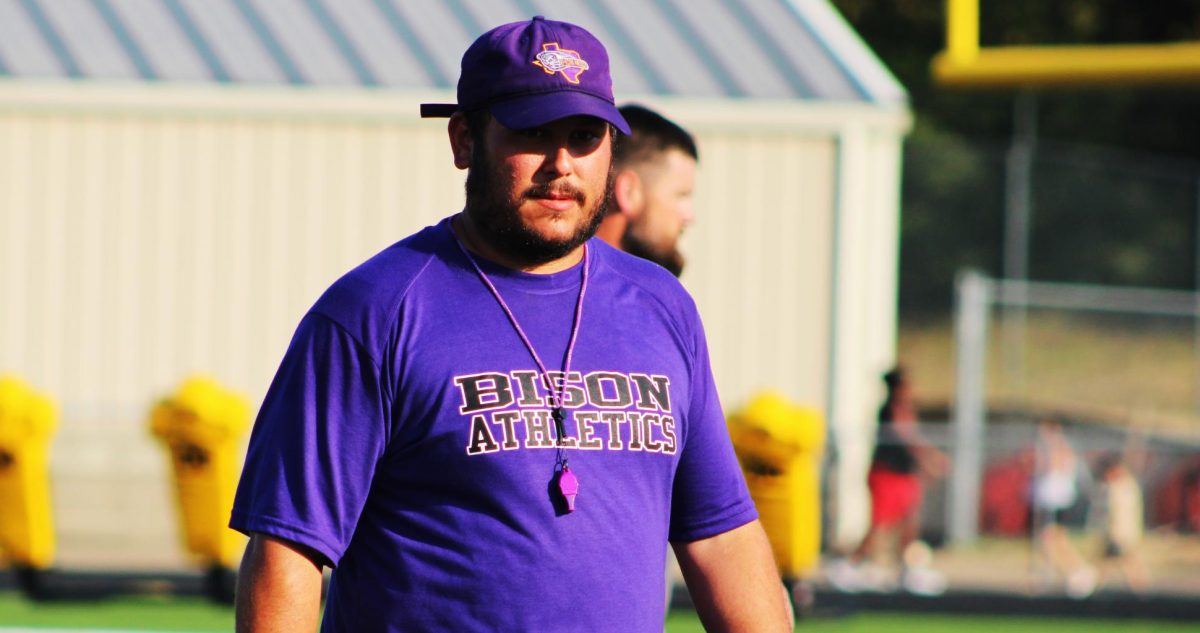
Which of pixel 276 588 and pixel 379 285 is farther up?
pixel 379 285

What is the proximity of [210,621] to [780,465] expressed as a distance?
329 cm

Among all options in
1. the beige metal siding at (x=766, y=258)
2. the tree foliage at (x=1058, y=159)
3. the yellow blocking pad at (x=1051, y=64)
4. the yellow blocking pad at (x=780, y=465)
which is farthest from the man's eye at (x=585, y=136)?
the tree foliage at (x=1058, y=159)

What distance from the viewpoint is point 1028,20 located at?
34.8 meters

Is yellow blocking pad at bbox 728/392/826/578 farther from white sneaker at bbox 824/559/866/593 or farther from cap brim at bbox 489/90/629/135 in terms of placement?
cap brim at bbox 489/90/629/135

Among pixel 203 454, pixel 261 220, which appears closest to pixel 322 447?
pixel 203 454

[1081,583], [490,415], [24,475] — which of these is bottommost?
[1081,583]

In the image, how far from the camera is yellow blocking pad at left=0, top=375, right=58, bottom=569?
987 cm

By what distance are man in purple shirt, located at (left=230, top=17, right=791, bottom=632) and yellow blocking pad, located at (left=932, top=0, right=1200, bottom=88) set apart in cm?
1072

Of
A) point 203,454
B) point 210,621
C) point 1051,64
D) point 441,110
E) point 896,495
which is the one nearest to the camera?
point 441,110

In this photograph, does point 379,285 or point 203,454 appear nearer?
point 379,285

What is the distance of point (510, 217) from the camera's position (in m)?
2.66

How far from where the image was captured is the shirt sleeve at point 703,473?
2.87 m

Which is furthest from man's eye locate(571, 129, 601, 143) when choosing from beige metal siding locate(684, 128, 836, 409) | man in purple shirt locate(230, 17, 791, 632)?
beige metal siding locate(684, 128, 836, 409)

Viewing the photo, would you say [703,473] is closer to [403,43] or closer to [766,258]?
[766,258]
